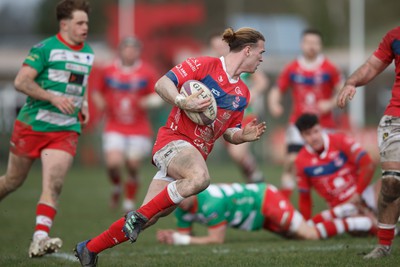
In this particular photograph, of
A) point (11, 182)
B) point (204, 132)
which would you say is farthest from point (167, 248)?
point (204, 132)

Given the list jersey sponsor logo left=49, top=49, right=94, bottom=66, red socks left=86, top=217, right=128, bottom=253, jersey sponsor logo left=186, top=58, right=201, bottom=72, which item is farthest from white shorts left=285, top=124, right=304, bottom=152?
red socks left=86, top=217, right=128, bottom=253

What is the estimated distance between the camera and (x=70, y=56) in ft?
25.1

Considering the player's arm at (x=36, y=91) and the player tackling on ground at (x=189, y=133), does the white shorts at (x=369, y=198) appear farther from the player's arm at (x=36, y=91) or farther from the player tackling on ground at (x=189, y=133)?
the player's arm at (x=36, y=91)

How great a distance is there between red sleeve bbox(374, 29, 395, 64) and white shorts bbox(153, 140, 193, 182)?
76.4 inches

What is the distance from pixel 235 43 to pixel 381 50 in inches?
52.8

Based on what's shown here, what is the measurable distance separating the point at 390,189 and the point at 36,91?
11.2 feet

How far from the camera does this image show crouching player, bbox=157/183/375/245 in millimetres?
8062

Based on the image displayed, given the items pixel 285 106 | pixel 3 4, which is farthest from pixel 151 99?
pixel 3 4

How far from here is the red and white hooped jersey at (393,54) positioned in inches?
259

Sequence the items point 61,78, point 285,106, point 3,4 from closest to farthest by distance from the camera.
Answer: point 61,78, point 285,106, point 3,4

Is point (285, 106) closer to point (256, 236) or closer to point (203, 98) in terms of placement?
point (256, 236)

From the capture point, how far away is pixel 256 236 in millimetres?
9102

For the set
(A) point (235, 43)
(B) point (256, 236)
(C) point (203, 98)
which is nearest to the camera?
(C) point (203, 98)

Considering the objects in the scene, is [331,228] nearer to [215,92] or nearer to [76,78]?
[215,92]
